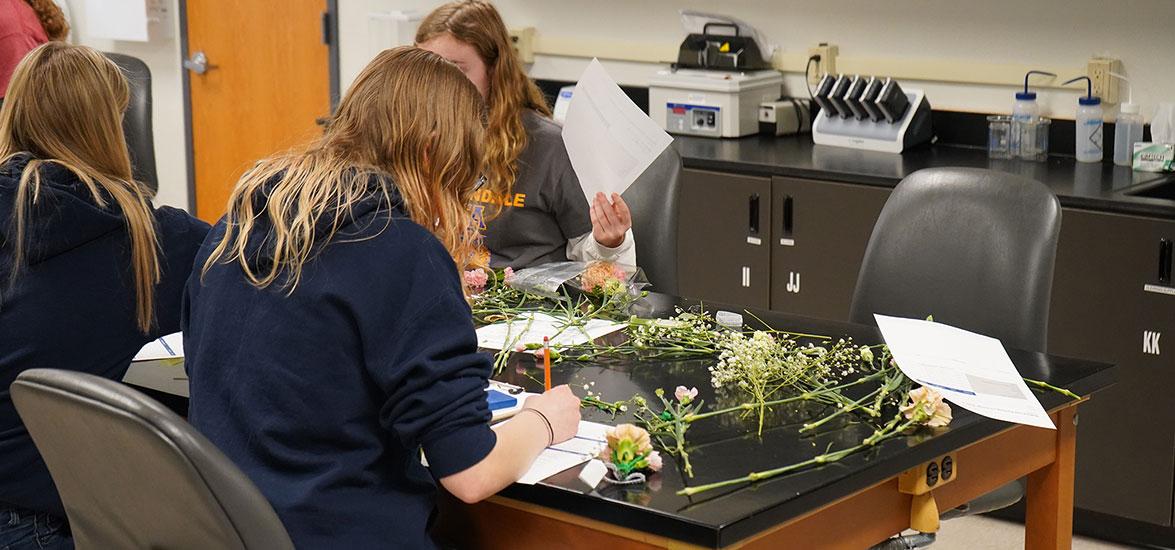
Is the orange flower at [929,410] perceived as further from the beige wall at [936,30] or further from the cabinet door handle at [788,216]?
the beige wall at [936,30]

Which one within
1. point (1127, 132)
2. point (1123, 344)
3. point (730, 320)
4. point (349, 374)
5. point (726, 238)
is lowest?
point (1123, 344)

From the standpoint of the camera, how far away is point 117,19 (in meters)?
5.92

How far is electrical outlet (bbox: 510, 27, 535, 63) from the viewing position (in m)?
4.84

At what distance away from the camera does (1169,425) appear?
3.13 meters

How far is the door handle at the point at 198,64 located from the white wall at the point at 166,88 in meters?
0.13

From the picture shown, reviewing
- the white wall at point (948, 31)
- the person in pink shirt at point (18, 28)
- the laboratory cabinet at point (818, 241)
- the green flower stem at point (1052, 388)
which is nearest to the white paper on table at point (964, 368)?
the green flower stem at point (1052, 388)

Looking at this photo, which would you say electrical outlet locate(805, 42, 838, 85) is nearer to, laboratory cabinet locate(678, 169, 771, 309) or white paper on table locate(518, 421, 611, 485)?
laboratory cabinet locate(678, 169, 771, 309)

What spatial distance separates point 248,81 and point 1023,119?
321cm

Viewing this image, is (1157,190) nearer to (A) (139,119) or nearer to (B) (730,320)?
(B) (730,320)

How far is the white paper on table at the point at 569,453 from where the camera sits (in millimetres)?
1665

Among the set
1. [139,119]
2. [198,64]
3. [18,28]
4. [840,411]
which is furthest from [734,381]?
[198,64]

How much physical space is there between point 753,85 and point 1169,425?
5.31ft

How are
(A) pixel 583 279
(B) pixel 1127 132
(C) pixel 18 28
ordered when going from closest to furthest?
(A) pixel 583 279
(B) pixel 1127 132
(C) pixel 18 28

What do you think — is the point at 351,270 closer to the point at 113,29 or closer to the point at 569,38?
the point at 569,38
